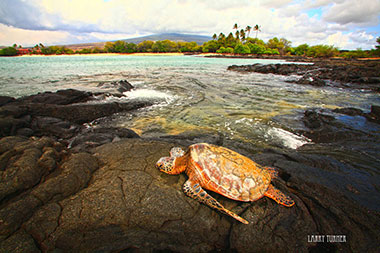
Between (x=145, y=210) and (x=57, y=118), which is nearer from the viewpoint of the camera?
(x=145, y=210)

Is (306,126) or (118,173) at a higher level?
(118,173)

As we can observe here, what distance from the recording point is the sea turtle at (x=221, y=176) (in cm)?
296

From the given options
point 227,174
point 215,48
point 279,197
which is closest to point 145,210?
point 227,174

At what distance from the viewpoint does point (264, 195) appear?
10.3 ft

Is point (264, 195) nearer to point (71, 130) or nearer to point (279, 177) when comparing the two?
point (279, 177)

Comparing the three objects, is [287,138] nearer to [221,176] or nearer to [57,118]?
[221,176]

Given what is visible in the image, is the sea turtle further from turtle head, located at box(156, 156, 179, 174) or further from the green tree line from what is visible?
the green tree line

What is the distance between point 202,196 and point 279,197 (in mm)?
1531

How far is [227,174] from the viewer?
10.1ft

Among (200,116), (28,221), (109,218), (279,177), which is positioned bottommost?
(200,116)

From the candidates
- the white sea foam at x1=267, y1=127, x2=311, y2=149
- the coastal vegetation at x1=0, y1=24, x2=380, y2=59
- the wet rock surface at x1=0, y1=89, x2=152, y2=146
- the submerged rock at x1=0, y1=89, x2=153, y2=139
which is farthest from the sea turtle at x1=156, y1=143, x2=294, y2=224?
the coastal vegetation at x1=0, y1=24, x2=380, y2=59

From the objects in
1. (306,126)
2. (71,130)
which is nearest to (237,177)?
(306,126)

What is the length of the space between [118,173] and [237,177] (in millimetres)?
→ 2523

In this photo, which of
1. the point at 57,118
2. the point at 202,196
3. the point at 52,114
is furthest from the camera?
the point at 52,114
